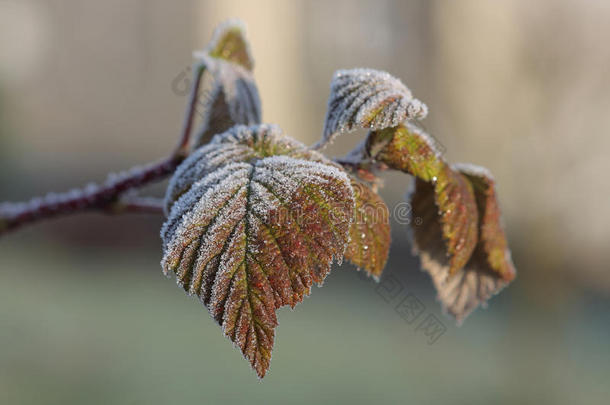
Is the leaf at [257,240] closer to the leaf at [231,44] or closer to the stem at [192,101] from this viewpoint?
the stem at [192,101]

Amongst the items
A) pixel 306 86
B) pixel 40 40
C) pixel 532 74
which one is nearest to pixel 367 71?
pixel 532 74

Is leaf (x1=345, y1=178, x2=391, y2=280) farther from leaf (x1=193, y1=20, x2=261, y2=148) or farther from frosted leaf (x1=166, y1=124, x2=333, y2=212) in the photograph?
leaf (x1=193, y1=20, x2=261, y2=148)

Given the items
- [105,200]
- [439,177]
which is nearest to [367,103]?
[439,177]

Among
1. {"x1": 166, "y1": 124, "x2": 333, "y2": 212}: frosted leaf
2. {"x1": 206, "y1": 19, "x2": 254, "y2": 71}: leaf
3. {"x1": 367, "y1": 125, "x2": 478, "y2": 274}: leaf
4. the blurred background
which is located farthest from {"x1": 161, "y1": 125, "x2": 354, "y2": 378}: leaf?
the blurred background

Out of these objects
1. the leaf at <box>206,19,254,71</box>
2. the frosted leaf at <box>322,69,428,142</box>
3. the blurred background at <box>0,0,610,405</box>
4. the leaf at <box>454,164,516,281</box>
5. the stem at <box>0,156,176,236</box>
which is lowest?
the blurred background at <box>0,0,610,405</box>


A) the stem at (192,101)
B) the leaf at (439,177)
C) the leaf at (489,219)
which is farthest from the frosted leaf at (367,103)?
the stem at (192,101)

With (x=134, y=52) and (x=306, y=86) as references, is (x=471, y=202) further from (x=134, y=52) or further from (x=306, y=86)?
(x=134, y=52)
